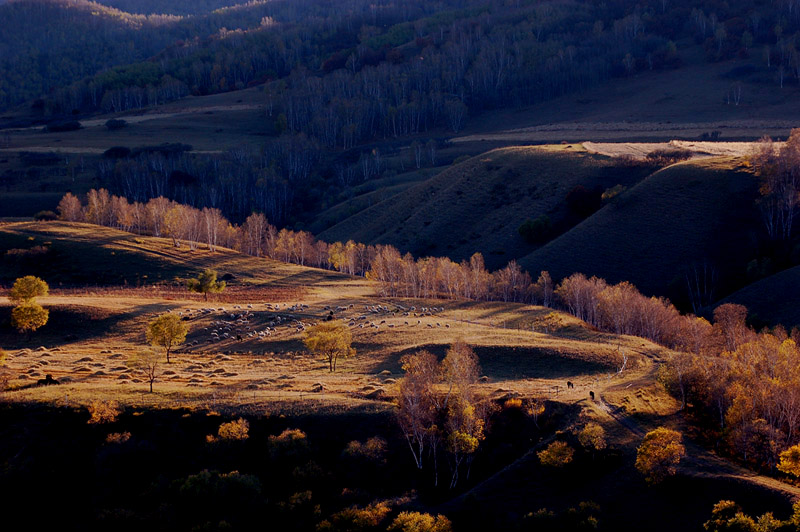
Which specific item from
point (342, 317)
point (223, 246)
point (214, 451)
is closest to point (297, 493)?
point (214, 451)

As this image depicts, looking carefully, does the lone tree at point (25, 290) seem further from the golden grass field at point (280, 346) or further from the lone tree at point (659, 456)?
the lone tree at point (659, 456)

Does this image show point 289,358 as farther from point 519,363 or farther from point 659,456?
point 659,456

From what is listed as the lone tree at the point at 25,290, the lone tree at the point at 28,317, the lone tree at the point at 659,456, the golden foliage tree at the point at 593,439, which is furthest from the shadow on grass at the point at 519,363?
the lone tree at the point at 25,290

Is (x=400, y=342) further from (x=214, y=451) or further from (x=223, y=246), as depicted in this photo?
(x=223, y=246)

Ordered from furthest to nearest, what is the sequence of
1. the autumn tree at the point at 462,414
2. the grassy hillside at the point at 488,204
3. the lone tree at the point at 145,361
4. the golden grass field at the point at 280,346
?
the grassy hillside at the point at 488,204 < the lone tree at the point at 145,361 < the golden grass field at the point at 280,346 < the autumn tree at the point at 462,414

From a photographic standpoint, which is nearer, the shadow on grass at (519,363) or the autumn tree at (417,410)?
the autumn tree at (417,410)

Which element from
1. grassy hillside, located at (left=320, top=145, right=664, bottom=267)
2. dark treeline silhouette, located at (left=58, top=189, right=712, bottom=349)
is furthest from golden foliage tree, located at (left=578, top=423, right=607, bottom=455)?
grassy hillside, located at (left=320, top=145, right=664, bottom=267)
